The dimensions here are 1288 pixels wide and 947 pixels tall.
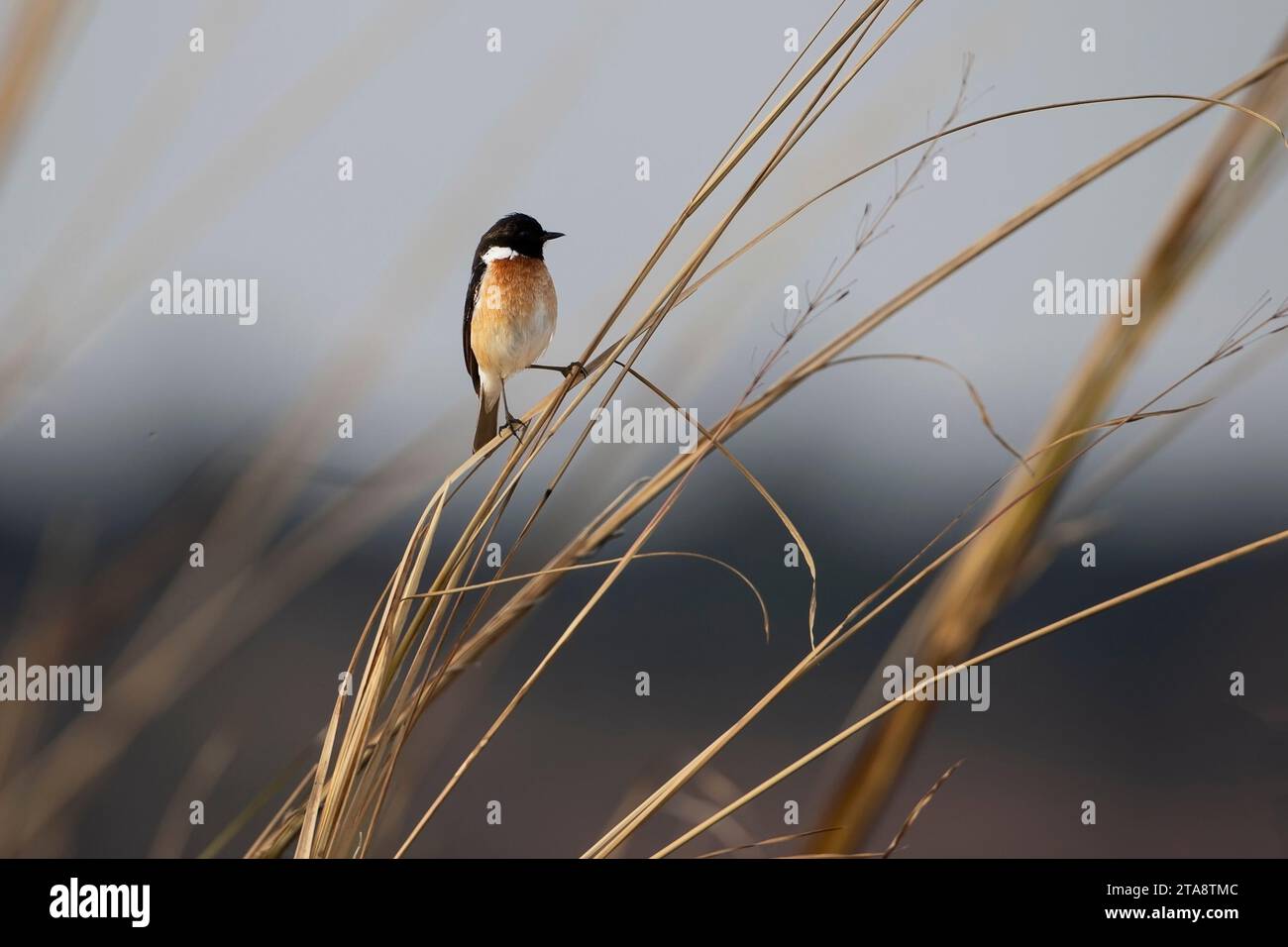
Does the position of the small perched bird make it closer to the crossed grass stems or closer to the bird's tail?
the bird's tail

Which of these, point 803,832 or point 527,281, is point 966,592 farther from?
point 527,281

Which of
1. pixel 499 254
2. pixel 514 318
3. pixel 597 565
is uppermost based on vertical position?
pixel 499 254

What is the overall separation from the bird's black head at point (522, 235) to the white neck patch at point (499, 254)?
1cm

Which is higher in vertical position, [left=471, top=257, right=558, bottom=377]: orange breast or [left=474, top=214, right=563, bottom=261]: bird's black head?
[left=474, top=214, right=563, bottom=261]: bird's black head

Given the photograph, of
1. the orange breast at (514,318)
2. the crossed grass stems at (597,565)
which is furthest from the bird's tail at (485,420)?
the crossed grass stems at (597,565)

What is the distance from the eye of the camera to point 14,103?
0.88m

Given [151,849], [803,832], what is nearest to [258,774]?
[151,849]

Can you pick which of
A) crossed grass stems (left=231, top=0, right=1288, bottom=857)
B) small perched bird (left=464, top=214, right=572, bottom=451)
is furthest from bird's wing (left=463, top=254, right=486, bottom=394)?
crossed grass stems (left=231, top=0, right=1288, bottom=857)

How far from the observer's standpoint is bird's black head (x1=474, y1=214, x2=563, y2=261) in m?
3.21

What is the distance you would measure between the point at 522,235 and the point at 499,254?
0.12 metres

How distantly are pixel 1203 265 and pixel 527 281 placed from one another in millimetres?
2099

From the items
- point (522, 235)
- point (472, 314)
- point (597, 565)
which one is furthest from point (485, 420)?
point (597, 565)

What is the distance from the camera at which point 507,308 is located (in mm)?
3039

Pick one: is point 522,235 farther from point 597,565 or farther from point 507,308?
point 597,565
